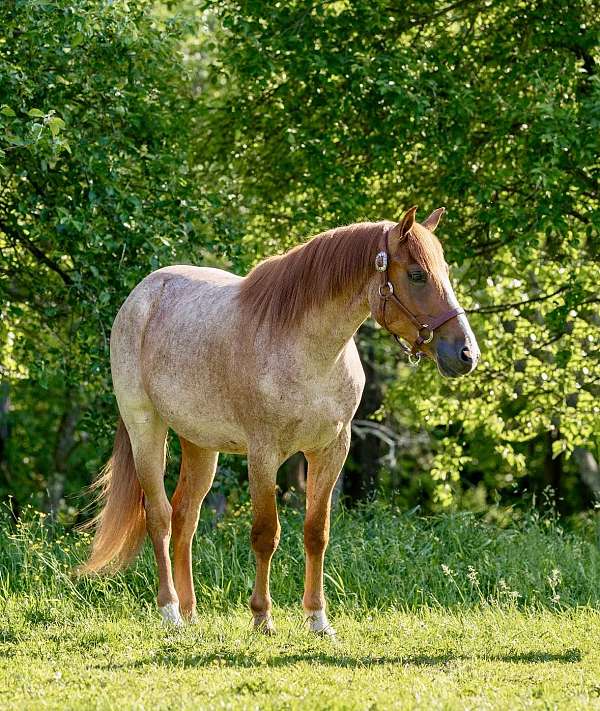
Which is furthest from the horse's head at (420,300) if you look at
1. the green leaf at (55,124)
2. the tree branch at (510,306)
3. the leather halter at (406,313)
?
the tree branch at (510,306)

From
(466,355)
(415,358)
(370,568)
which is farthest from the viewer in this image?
(370,568)

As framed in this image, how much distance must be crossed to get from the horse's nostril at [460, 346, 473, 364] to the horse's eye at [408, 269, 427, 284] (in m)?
0.42

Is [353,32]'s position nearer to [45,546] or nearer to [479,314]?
[479,314]

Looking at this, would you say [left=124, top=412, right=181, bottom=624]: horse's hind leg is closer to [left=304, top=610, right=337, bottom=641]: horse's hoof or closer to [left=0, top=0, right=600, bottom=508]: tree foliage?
[left=304, top=610, right=337, bottom=641]: horse's hoof

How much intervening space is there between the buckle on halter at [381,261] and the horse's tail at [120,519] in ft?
7.89

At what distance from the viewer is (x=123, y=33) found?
28.6 feet

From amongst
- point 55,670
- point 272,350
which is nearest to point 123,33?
point 272,350

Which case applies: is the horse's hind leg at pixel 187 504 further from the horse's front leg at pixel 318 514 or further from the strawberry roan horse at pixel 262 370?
the horse's front leg at pixel 318 514

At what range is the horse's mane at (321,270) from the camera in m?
5.52

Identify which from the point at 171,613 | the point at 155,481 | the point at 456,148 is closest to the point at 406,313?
the point at 155,481

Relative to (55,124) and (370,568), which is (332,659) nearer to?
(370,568)

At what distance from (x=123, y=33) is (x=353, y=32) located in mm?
2943

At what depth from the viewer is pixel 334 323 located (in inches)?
226

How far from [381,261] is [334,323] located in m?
0.47
